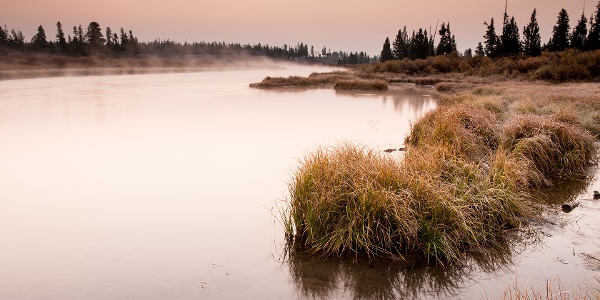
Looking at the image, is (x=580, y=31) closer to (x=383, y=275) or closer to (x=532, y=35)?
(x=532, y=35)

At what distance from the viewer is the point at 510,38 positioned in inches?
2517

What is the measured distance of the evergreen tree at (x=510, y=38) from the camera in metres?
62.8

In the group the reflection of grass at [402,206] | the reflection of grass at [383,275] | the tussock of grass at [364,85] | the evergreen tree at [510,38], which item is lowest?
the reflection of grass at [383,275]

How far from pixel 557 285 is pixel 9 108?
2977 cm

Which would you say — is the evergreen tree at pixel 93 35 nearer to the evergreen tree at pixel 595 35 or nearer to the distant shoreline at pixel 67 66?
the distant shoreline at pixel 67 66

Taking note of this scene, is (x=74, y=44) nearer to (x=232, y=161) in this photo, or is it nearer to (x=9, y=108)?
(x=9, y=108)

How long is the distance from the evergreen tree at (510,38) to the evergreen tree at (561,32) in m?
7.08

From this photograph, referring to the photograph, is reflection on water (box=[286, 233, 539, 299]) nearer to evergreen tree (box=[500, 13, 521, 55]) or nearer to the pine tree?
evergreen tree (box=[500, 13, 521, 55])

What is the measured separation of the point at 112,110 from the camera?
25.7 meters

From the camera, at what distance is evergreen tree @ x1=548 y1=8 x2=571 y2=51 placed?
66500mm

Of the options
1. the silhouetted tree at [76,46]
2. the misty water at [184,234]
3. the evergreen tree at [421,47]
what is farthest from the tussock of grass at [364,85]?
the silhouetted tree at [76,46]

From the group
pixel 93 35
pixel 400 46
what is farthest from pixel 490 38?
pixel 93 35

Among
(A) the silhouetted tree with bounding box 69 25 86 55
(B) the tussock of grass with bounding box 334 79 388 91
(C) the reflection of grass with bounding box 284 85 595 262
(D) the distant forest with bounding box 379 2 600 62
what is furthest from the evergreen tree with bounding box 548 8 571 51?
(A) the silhouetted tree with bounding box 69 25 86 55

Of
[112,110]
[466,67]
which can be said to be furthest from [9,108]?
[466,67]
